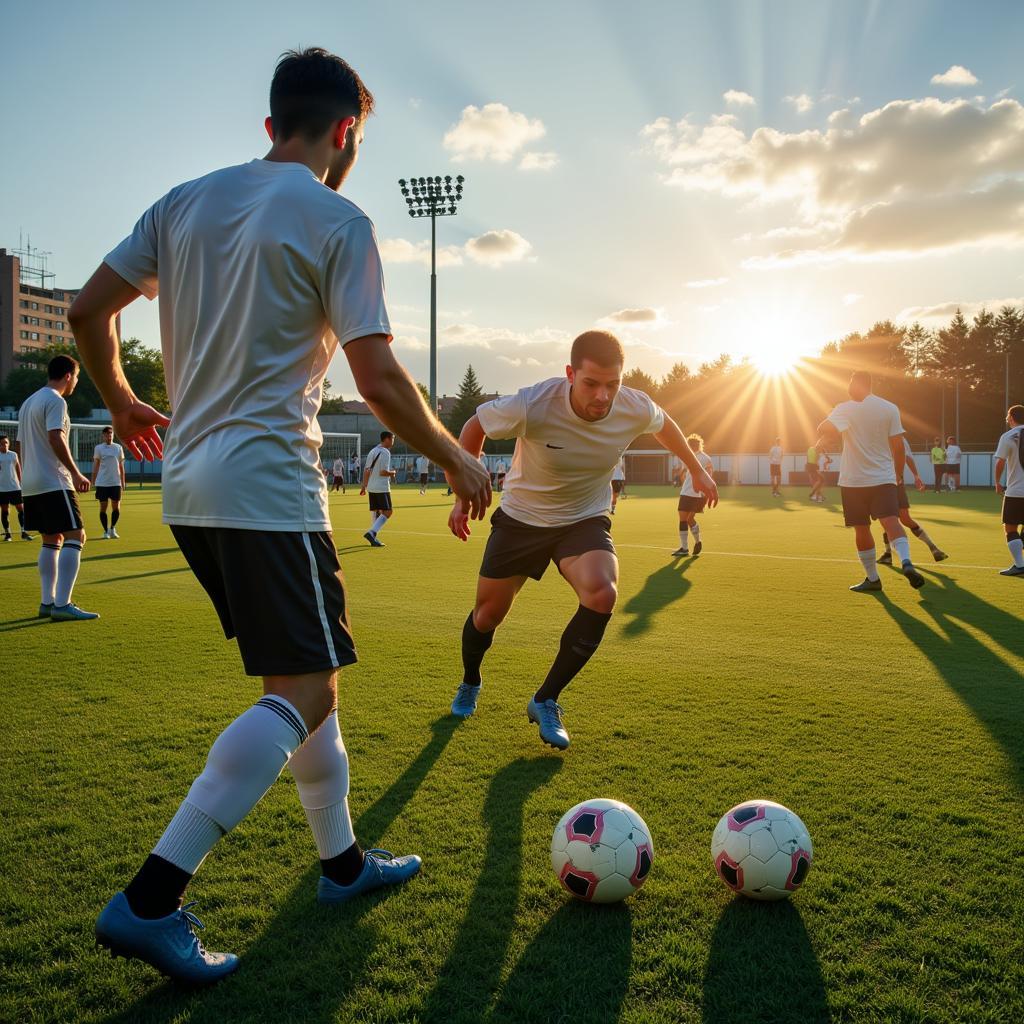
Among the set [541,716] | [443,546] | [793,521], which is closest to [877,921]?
[541,716]

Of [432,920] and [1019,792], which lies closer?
[432,920]

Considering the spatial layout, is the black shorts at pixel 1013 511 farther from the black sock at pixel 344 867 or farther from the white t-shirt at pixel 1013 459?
the black sock at pixel 344 867

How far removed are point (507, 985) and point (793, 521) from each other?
1898 centimetres

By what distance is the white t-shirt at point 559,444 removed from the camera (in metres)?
4.66

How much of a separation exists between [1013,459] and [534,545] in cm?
905

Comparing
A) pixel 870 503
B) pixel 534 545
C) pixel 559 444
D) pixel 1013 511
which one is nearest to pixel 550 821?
pixel 534 545

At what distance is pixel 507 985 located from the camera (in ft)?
7.38

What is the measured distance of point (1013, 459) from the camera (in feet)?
35.6

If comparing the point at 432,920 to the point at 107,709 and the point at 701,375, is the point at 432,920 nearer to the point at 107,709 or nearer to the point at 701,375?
the point at 107,709

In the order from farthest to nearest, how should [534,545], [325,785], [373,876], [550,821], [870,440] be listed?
[870,440]
[534,545]
[550,821]
[373,876]
[325,785]

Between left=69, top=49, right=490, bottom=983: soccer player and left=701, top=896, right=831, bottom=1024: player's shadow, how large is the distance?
1325 millimetres

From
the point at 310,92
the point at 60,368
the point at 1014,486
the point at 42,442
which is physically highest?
the point at 310,92

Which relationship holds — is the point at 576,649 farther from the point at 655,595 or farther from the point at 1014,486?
the point at 1014,486

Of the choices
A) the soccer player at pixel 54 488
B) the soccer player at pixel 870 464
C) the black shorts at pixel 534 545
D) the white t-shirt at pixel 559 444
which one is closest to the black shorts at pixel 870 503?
the soccer player at pixel 870 464
